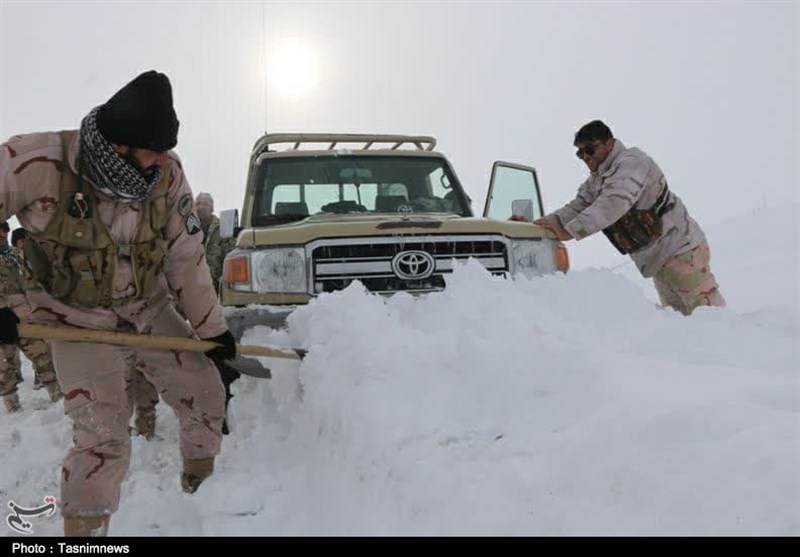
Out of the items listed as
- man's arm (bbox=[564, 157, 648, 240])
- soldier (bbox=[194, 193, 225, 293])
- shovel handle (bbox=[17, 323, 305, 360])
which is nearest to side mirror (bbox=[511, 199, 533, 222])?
man's arm (bbox=[564, 157, 648, 240])

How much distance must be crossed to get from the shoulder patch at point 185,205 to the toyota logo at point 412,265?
1.48m

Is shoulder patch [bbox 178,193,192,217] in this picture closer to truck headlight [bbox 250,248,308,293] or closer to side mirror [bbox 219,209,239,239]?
truck headlight [bbox 250,248,308,293]

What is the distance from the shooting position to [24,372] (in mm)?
8844

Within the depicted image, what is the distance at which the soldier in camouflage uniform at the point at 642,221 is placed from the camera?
4832mm

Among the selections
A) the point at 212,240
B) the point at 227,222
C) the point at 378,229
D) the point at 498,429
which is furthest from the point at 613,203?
the point at 212,240

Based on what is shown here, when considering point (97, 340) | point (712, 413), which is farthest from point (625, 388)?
point (97, 340)

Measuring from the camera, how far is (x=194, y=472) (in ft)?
11.4

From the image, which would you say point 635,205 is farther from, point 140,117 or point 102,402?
point 102,402

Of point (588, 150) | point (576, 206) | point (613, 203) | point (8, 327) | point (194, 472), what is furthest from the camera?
point (576, 206)

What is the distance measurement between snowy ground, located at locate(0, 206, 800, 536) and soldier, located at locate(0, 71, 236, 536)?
589 mm

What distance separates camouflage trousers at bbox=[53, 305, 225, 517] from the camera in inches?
104

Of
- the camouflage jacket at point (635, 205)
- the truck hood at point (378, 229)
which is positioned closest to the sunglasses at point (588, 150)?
the camouflage jacket at point (635, 205)

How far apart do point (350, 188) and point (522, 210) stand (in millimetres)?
1290
